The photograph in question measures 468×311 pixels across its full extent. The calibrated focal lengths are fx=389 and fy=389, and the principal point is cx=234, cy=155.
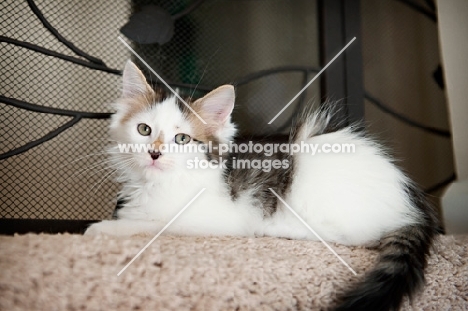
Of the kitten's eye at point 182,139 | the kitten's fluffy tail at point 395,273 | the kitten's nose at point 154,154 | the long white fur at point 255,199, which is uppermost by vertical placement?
the kitten's eye at point 182,139

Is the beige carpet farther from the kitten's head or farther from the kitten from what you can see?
the kitten's head

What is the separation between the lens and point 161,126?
1073mm

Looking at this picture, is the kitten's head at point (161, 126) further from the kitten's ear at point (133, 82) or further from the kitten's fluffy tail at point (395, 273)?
the kitten's fluffy tail at point (395, 273)

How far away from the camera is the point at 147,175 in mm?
1052

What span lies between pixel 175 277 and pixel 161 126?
0.51 metres

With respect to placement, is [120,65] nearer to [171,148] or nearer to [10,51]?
[10,51]

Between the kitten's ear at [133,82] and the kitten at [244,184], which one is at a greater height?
the kitten's ear at [133,82]

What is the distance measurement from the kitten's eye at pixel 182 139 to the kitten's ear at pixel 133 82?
0.20 meters

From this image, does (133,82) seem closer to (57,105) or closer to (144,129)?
(144,129)

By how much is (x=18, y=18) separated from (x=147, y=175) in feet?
2.18

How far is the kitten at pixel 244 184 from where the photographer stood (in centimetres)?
101

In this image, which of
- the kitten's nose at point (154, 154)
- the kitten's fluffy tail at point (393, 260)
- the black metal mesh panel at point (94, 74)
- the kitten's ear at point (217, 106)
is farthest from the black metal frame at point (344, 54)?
the kitten's nose at point (154, 154)

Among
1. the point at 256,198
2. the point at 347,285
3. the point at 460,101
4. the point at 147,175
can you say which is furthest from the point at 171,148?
the point at 460,101

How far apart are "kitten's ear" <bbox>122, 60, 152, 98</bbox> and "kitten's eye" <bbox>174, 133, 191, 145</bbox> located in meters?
0.20
